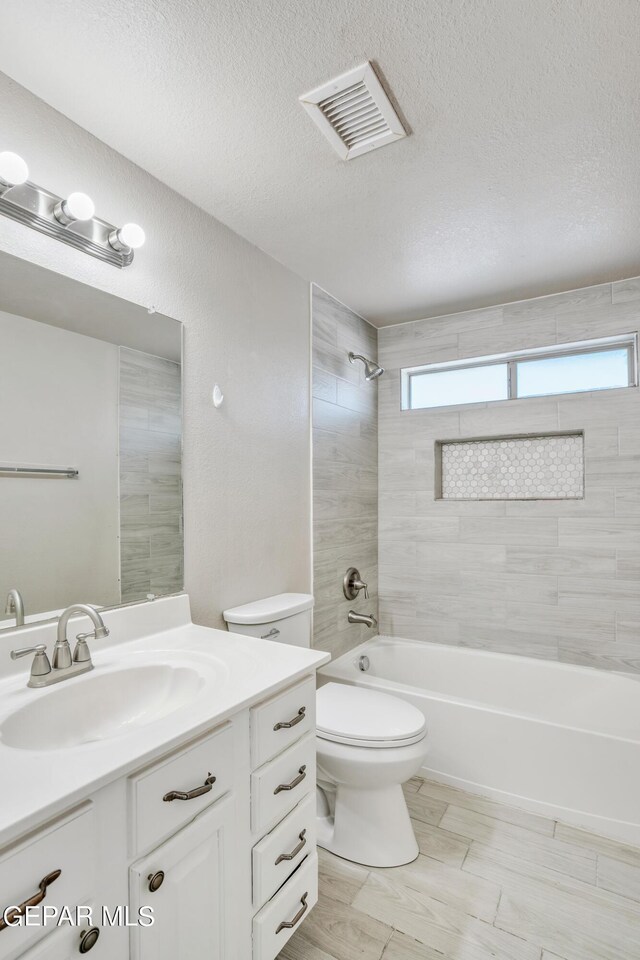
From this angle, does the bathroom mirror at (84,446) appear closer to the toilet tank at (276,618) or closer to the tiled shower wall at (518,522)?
the toilet tank at (276,618)

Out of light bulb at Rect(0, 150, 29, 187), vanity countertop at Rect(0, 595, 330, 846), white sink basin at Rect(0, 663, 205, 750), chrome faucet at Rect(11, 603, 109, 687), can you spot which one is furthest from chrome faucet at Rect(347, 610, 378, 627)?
light bulb at Rect(0, 150, 29, 187)

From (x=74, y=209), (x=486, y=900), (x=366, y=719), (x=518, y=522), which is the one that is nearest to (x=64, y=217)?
(x=74, y=209)

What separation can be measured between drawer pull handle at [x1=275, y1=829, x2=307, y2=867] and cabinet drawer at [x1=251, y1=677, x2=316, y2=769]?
0.26 m

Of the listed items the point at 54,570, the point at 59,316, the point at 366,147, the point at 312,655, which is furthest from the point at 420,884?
the point at 366,147

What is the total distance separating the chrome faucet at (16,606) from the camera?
1.22 m

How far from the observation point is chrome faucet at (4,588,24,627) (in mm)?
1221

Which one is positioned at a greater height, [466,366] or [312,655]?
[466,366]

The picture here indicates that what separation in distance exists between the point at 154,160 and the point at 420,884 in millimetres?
2588

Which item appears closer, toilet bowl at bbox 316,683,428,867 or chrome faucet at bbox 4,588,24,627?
chrome faucet at bbox 4,588,24,627

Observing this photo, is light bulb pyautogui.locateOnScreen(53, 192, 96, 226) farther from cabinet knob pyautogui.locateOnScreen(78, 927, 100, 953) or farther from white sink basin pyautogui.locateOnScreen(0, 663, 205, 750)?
cabinet knob pyautogui.locateOnScreen(78, 927, 100, 953)

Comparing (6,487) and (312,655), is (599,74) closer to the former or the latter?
(312,655)

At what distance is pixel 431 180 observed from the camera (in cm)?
173

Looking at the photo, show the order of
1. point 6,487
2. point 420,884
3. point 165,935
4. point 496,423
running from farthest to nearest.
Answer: point 496,423, point 420,884, point 6,487, point 165,935

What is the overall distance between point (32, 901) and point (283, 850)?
71cm
